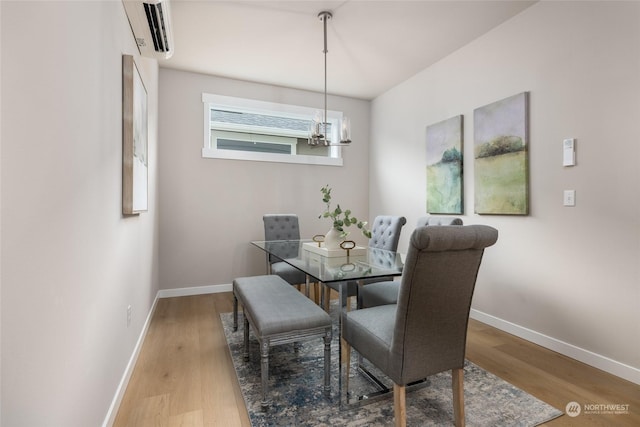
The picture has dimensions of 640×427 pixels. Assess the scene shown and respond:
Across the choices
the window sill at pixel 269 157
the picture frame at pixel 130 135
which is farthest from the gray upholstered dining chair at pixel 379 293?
the window sill at pixel 269 157

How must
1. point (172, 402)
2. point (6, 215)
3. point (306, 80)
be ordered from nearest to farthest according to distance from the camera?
point (6, 215) < point (172, 402) < point (306, 80)

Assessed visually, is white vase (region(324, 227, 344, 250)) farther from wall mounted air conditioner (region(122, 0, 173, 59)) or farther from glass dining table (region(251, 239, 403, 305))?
wall mounted air conditioner (region(122, 0, 173, 59))

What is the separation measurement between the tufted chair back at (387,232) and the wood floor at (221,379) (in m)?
1.03

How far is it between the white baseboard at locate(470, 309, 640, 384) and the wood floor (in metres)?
0.06

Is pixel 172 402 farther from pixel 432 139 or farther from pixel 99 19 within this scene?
pixel 432 139

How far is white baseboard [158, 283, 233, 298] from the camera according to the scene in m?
3.79

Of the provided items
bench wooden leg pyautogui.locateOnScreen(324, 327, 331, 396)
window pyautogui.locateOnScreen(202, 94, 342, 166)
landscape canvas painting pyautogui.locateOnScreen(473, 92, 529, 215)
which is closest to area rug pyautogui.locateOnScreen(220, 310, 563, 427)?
bench wooden leg pyautogui.locateOnScreen(324, 327, 331, 396)

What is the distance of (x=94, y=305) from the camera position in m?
1.33

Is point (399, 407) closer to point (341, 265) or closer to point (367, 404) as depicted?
point (367, 404)

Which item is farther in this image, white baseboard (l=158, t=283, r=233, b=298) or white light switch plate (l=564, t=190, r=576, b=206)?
white baseboard (l=158, t=283, r=233, b=298)

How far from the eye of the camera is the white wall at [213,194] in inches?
149

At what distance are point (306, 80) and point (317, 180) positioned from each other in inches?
52.5

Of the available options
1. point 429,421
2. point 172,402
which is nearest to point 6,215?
point 172,402

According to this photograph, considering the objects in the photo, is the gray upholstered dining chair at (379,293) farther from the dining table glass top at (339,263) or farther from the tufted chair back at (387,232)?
the tufted chair back at (387,232)
